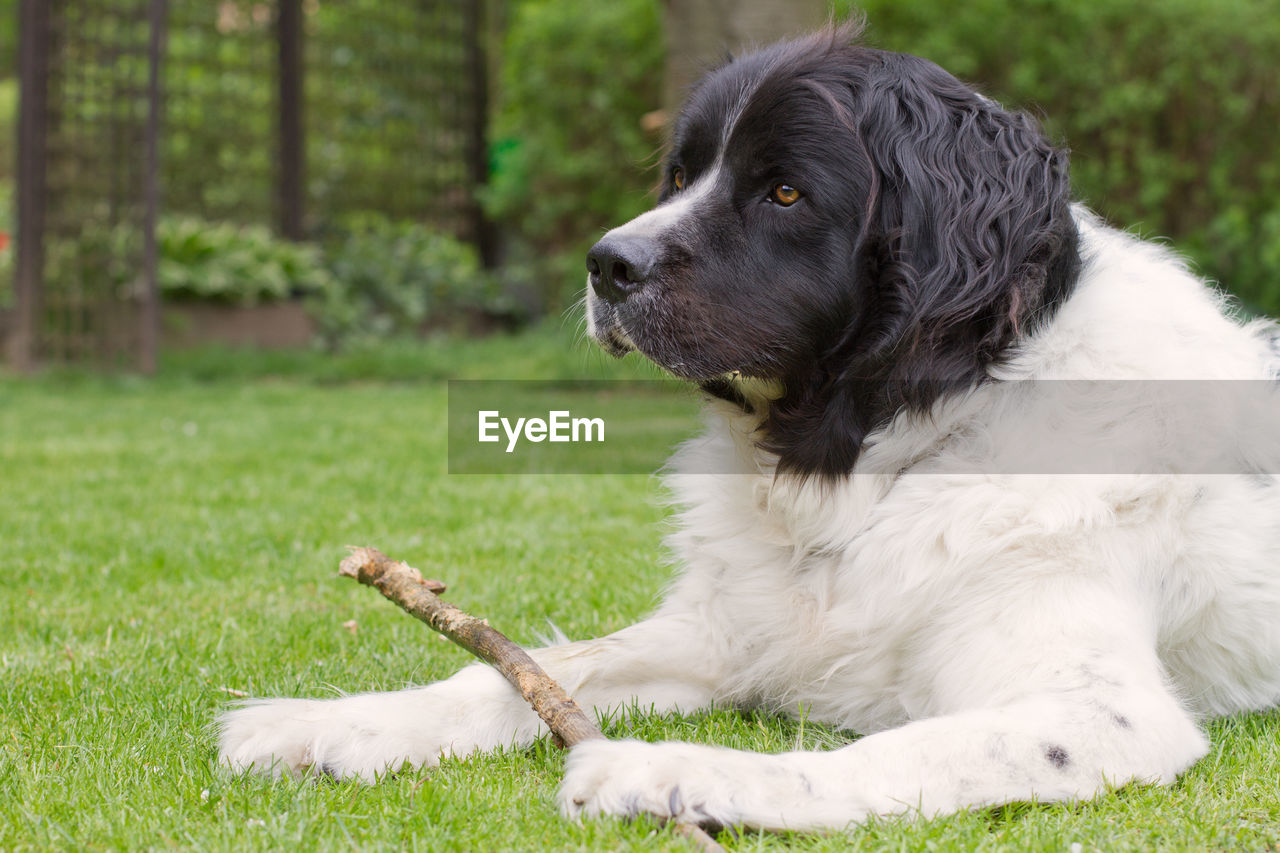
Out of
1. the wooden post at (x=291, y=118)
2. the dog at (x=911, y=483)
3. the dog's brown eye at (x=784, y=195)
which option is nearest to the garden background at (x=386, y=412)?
the dog at (x=911, y=483)

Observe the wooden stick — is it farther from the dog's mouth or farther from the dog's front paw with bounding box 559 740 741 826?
the dog's mouth

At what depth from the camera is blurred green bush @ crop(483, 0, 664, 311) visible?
500 inches

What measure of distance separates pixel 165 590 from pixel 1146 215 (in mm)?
10485

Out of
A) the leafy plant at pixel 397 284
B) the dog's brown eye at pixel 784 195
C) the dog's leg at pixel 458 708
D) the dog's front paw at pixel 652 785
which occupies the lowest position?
the leafy plant at pixel 397 284

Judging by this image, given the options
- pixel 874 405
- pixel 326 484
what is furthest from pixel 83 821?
pixel 326 484

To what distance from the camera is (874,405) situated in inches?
94.4

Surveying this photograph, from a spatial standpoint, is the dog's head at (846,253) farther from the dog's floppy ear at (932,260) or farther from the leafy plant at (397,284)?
the leafy plant at (397,284)

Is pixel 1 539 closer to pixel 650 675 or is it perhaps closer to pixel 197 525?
pixel 197 525

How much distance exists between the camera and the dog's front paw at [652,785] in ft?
5.84

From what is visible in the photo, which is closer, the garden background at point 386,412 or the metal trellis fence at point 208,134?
the garden background at point 386,412

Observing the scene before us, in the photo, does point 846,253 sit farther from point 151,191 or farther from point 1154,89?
point 1154,89

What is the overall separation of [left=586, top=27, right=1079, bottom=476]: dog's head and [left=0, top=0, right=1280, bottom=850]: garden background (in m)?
0.32

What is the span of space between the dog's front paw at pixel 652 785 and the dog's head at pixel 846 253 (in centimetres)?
76

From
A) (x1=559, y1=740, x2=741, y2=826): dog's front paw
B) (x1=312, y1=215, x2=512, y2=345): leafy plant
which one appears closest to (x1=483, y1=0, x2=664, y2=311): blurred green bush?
(x1=312, y1=215, x2=512, y2=345): leafy plant
